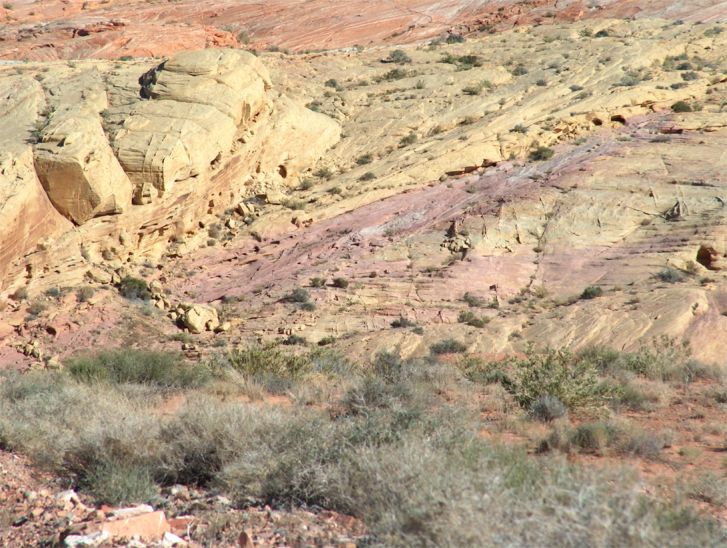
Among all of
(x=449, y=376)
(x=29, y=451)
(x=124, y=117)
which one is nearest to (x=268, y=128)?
(x=124, y=117)

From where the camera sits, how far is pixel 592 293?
678 inches

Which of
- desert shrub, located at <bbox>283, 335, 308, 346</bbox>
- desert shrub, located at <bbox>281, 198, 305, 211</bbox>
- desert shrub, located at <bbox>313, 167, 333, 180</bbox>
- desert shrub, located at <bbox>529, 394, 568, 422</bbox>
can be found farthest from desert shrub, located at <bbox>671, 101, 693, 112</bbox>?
desert shrub, located at <bbox>529, 394, 568, 422</bbox>

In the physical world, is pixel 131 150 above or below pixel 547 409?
above

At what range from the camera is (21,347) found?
57.5 feet

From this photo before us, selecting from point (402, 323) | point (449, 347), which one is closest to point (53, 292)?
point (402, 323)

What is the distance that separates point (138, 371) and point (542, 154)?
49.5 ft

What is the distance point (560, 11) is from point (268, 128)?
2330cm

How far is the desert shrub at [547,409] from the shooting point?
29.4ft

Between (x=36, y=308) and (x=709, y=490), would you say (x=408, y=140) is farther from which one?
(x=709, y=490)

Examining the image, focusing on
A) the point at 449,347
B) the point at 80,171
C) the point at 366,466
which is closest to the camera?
the point at 366,466

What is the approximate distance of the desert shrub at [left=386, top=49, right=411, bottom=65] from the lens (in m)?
33.3

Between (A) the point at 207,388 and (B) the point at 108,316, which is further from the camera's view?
(B) the point at 108,316

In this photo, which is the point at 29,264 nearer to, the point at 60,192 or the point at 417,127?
the point at 60,192

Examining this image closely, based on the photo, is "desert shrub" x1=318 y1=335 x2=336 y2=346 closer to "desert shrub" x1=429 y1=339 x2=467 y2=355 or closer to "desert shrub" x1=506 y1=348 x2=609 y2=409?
"desert shrub" x1=429 y1=339 x2=467 y2=355
